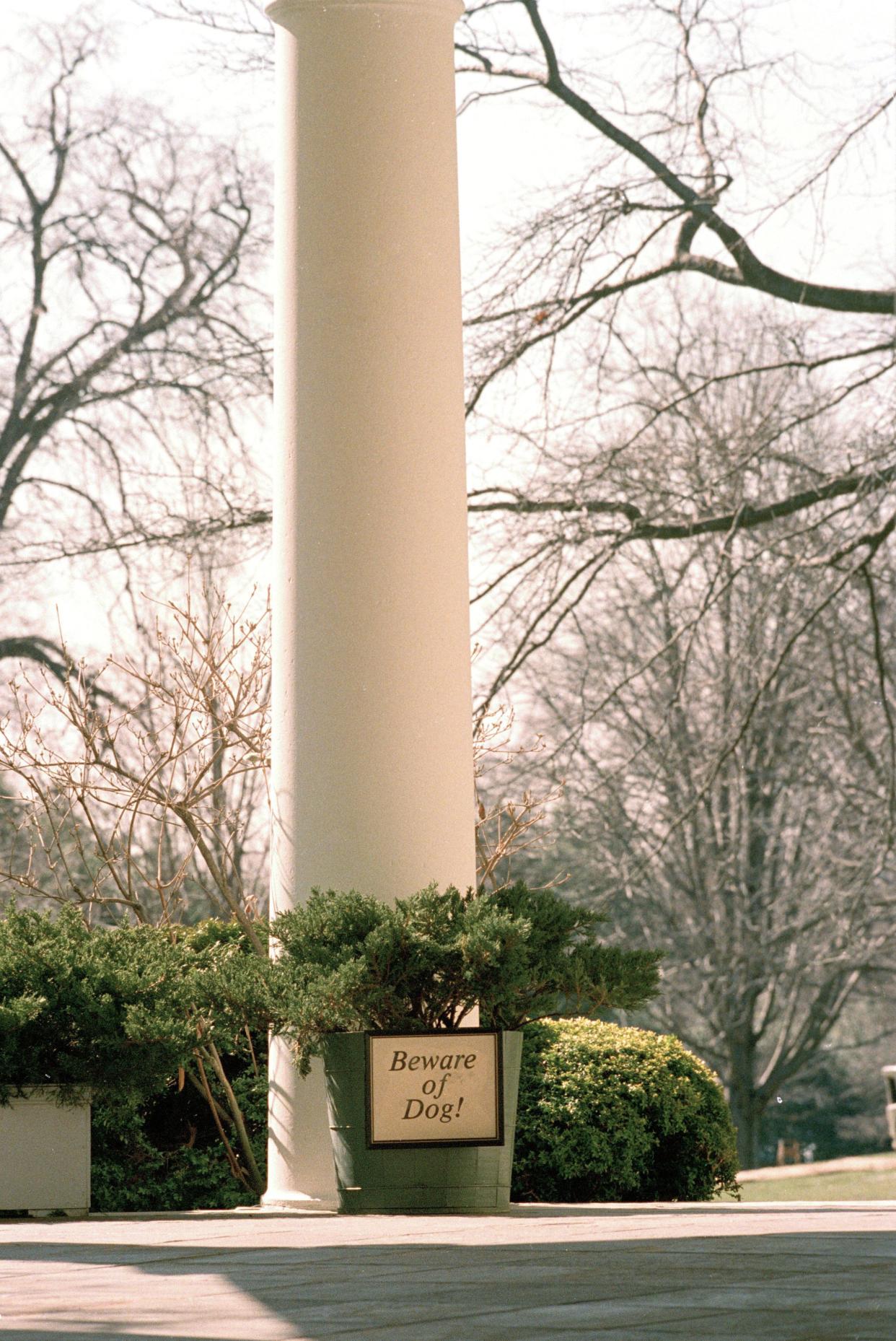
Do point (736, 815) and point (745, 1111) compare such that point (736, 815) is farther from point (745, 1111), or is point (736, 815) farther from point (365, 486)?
point (365, 486)

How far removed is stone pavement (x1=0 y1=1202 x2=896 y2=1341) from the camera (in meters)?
3.08

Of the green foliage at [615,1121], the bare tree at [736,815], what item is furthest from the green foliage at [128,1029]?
the bare tree at [736,815]

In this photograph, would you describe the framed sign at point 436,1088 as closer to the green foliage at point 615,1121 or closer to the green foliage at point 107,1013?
the green foliage at point 107,1013

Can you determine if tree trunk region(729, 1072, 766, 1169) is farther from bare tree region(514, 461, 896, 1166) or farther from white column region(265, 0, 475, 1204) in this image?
white column region(265, 0, 475, 1204)

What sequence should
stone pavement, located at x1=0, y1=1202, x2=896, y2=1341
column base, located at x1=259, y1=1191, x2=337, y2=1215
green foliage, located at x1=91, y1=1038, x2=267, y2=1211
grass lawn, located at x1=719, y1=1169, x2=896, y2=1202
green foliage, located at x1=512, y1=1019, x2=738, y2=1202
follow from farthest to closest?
grass lawn, located at x1=719, y1=1169, x2=896, y2=1202 → green foliage, located at x1=512, y1=1019, x2=738, y2=1202 → green foliage, located at x1=91, y1=1038, x2=267, y2=1211 → column base, located at x1=259, y1=1191, x2=337, y2=1215 → stone pavement, located at x1=0, y1=1202, x2=896, y2=1341

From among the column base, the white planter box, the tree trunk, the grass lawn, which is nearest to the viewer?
the white planter box

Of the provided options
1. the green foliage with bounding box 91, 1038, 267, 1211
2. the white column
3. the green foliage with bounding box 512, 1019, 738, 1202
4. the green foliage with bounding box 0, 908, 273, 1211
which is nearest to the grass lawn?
the green foliage with bounding box 512, 1019, 738, 1202

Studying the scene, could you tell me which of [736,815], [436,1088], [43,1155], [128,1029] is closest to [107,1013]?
[128,1029]

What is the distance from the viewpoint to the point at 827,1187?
2309 cm

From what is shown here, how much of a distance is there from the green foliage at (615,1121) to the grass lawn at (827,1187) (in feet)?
42.9

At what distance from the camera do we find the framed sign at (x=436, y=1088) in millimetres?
6227

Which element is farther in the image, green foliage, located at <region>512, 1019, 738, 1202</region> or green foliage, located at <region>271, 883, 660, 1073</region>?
green foliage, located at <region>512, 1019, 738, 1202</region>

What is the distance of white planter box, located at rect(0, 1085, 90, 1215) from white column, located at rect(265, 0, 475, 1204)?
0.82 metres

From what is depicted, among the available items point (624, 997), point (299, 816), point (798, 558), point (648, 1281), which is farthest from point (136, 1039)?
point (798, 558)
